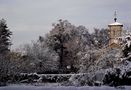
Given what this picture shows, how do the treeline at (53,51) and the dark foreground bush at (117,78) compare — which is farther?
the treeline at (53,51)

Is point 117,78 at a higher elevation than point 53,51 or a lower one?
lower

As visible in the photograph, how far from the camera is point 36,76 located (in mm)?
46406

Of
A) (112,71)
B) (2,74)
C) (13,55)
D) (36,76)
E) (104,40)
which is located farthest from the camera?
(104,40)

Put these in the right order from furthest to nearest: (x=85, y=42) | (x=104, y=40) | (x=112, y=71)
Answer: (x=104, y=40), (x=85, y=42), (x=112, y=71)

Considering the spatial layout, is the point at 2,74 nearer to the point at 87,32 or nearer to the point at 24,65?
the point at 24,65

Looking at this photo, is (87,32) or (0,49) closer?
(0,49)

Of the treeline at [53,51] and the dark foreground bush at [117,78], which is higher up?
the treeline at [53,51]

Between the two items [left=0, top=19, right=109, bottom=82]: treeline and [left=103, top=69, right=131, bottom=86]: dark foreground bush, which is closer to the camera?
[left=103, top=69, right=131, bottom=86]: dark foreground bush

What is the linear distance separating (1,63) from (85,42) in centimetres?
3157

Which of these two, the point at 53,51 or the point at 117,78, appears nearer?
the point at 117,78

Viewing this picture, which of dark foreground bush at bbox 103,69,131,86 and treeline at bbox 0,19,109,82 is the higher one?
treeline at bbox 0,19,109,82

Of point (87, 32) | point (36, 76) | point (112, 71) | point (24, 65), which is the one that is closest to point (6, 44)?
point (24, 65)

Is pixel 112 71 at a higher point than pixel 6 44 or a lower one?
lower

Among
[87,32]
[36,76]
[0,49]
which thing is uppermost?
[87,32]
